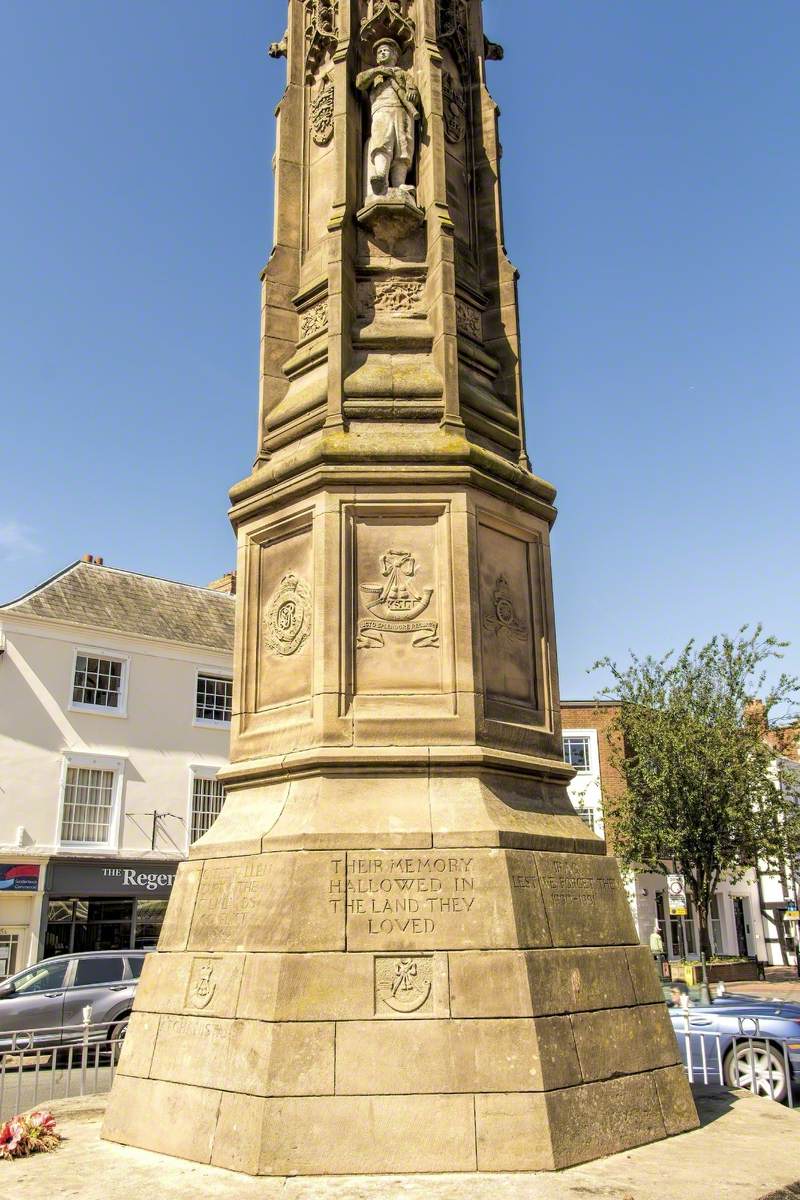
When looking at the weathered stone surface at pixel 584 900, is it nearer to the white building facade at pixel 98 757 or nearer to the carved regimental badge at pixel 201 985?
the carved regimental badge at pixel 201 985

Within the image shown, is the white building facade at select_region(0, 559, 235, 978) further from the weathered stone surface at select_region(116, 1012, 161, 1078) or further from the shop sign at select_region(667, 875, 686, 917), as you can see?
the weathered stone surface at select_region(116, 1012, 161, 1078)

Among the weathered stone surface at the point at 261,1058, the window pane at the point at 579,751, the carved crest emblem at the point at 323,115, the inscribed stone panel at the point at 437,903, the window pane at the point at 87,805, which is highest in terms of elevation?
the carved crest emblem at the point at 323,115

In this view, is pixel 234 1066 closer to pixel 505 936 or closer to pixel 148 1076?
pixel 148 1076

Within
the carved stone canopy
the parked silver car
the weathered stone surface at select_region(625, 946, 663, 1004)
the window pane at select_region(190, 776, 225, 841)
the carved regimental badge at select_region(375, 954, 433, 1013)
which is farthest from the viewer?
the window pane at select_region(190, 776, 225, 841)

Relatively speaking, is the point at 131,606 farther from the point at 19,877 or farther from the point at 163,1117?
the point at 163,1117

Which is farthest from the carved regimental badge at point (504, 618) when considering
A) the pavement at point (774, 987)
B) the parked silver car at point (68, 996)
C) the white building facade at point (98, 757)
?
the pavement at point (774, 987)

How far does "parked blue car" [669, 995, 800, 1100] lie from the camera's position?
38.4ft

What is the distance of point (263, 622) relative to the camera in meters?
8.45

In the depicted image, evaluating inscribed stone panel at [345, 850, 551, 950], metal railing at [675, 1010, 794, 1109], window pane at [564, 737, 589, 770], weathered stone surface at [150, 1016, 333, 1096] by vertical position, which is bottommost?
metal railing at [675, 1010, 794, 1109]

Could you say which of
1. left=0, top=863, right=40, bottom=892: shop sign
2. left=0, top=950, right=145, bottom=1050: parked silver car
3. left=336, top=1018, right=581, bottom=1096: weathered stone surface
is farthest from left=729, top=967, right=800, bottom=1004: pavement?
left=336, top=1018, right=581, bottom=1096: weathered stone surface

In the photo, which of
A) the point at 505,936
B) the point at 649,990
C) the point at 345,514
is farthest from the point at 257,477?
the point at 649,990

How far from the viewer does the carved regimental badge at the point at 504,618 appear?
8148 millimetres

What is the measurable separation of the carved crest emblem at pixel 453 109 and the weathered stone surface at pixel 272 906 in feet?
Answer: 24.4

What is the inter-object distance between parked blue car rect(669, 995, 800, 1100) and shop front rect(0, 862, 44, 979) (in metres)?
17.5
